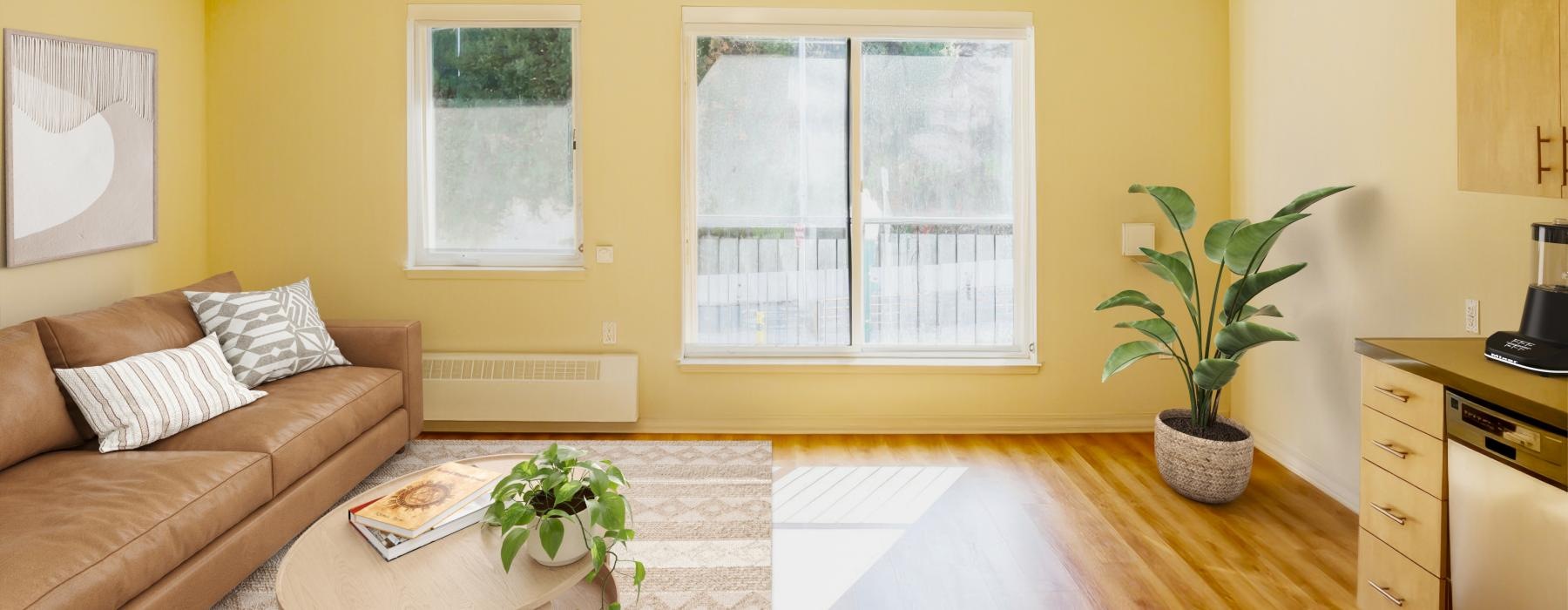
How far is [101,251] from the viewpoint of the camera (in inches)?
146

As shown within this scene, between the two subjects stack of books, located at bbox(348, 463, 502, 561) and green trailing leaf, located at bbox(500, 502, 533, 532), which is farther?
stack of books, located at bbox(348, 463, 502, 561)

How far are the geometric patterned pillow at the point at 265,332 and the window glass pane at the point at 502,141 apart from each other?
913mm

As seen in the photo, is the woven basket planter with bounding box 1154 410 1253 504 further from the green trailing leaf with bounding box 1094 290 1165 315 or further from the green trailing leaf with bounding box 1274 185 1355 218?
the green trailing leaf with bounding box 1274 185 1355 218

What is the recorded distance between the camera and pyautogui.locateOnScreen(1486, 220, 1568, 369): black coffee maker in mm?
2180

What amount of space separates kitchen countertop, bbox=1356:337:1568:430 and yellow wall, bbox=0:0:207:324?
4.55 m

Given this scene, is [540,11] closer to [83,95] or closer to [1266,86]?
[83,95]

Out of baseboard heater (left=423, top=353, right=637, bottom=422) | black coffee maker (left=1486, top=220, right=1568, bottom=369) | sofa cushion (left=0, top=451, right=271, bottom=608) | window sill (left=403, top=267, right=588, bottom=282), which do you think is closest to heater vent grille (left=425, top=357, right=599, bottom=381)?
baseboard heater (left=423, top=353, right=637, bottom=422)

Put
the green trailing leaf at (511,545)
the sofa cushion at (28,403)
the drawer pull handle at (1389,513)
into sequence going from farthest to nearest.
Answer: the sofa cushion at (28,403) → the drawer pull handle at (1389,513) → the green trailing leaf at (511,545)

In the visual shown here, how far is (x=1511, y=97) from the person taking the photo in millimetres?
2279

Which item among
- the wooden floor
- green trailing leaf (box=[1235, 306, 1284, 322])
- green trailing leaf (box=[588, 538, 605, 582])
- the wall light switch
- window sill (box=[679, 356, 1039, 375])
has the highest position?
the wall light switch

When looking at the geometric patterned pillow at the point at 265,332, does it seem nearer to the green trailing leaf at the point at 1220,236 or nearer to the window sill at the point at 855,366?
the window sill at the point at 855,366

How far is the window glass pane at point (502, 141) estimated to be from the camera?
14.6ft

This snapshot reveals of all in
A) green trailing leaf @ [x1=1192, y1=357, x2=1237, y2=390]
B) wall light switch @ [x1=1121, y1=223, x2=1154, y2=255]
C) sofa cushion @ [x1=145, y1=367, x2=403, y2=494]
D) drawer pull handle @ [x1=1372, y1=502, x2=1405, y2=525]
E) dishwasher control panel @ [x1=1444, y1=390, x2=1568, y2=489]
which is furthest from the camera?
wall light switch @ [x1=1121, y1=223, x2=1154, y2=255]

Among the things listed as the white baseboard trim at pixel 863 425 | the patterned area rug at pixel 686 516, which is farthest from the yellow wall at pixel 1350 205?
the patterned area rug at pixel 686 516
